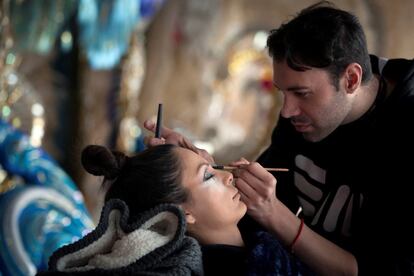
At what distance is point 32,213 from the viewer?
7.97 feet

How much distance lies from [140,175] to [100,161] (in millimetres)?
93

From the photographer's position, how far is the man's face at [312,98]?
162 centimetres

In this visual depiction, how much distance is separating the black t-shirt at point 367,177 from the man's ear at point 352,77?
0.07 metres

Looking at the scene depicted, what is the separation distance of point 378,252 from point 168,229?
1.58 ft

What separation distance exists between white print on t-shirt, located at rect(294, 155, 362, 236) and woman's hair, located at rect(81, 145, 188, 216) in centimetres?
41

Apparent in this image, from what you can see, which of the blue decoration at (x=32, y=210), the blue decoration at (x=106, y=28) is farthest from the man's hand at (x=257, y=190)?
the blue decoration at (x=106, y=28)

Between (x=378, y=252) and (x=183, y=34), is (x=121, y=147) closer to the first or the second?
(x=183, y=34)

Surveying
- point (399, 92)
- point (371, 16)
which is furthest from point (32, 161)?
point (371, 16)

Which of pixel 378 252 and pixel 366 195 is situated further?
pixel 366 195

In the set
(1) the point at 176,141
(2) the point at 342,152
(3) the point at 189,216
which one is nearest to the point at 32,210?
(1) the point at 176,141

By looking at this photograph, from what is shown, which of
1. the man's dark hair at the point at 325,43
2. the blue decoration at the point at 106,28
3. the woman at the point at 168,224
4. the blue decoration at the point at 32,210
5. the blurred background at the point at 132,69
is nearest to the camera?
the woman at the point at 168,224

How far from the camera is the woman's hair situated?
148 cm

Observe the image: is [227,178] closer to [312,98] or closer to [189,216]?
[189,216]

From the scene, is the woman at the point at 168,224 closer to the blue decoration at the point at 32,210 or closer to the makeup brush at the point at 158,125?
the makeup brush at the point at 158,125
